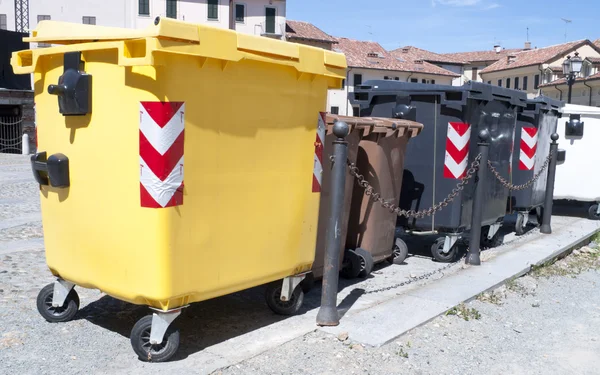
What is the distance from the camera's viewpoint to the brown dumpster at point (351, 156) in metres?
5.32

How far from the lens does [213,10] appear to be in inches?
1917

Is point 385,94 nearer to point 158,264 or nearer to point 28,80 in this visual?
point 158,264

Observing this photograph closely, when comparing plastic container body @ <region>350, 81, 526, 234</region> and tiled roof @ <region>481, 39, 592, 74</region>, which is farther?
tiled roof @ <region>481, 39, 592, 74</region>

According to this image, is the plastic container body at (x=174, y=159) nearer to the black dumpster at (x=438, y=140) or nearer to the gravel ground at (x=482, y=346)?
the gravel ground at (x=482, y=346)

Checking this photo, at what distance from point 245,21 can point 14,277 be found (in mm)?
46372

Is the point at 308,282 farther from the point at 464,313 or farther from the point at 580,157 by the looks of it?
the point at 580,157

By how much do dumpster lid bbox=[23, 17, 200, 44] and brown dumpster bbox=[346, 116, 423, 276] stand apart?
8.52 ft

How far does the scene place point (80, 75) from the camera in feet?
12.4

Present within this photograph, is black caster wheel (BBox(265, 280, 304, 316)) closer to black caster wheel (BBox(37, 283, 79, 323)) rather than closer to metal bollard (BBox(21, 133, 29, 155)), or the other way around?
black caster wheel (BBox(37, 283, 79, 323))

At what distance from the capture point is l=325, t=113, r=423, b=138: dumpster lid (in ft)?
18.1

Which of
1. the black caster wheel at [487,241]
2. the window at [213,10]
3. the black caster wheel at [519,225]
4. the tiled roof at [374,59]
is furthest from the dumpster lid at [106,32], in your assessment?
the tiled roof at [374,59]

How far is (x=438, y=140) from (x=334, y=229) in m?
2.87

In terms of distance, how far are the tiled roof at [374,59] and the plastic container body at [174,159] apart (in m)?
55.1

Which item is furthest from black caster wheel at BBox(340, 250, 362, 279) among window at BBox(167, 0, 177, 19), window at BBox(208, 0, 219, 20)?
window at BBox(208, 0, 219, 20)
